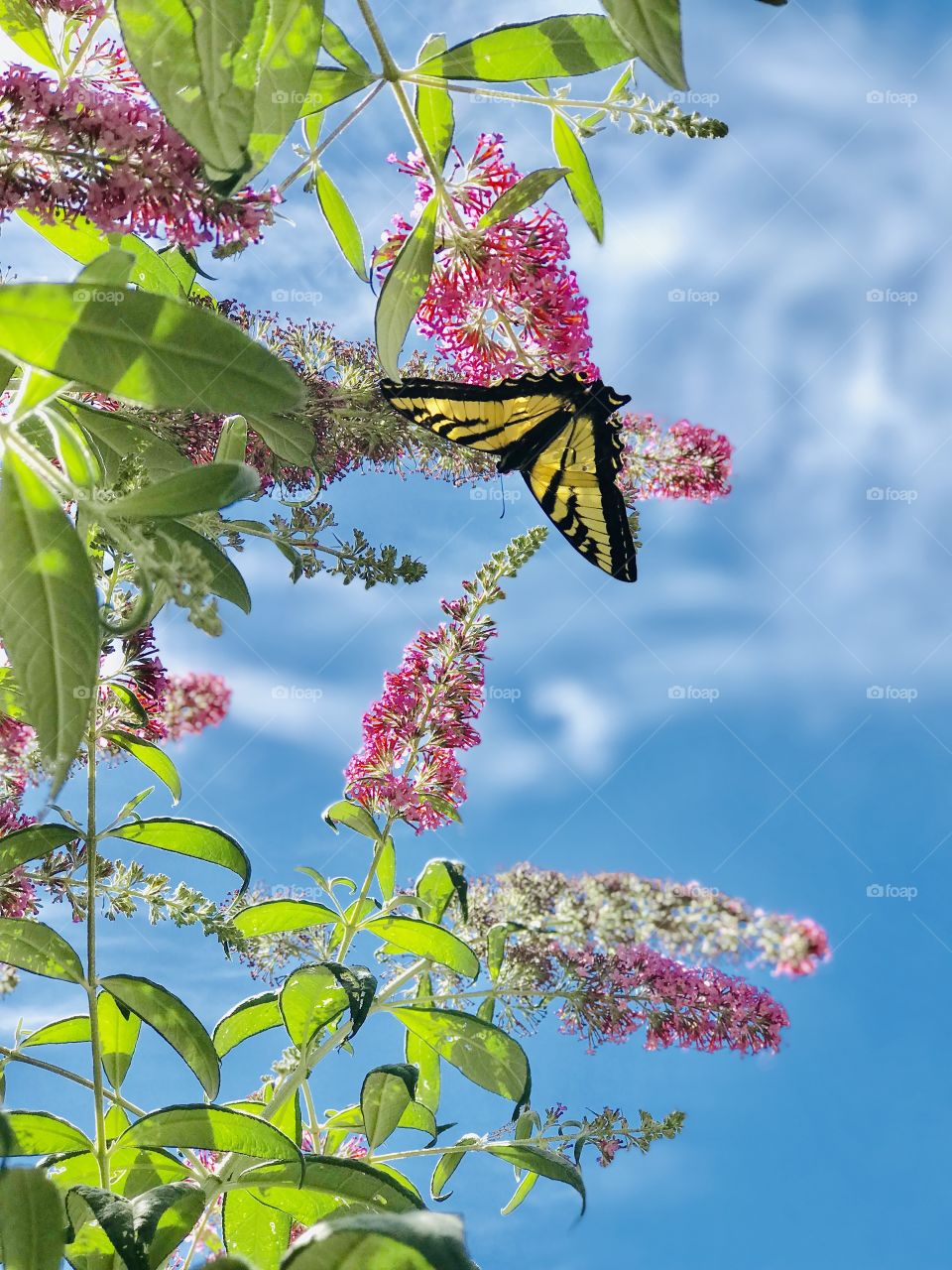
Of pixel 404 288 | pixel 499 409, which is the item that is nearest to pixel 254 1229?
pixel 404 288

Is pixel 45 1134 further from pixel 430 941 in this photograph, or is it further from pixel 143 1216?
pixel 430 941

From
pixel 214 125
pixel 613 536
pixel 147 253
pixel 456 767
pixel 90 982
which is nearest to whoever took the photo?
pixel 214 125

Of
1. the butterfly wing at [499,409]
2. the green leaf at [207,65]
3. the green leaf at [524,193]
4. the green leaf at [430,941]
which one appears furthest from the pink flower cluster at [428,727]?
the green leaf at [207,65]

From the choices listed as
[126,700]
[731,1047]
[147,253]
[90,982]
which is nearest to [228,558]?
[126,700]

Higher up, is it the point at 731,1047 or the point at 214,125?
the point at 214,125

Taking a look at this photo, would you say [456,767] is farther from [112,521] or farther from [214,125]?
[214,125]

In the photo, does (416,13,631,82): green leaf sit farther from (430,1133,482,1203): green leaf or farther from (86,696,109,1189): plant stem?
(430,1133,482,1203): green leaf
